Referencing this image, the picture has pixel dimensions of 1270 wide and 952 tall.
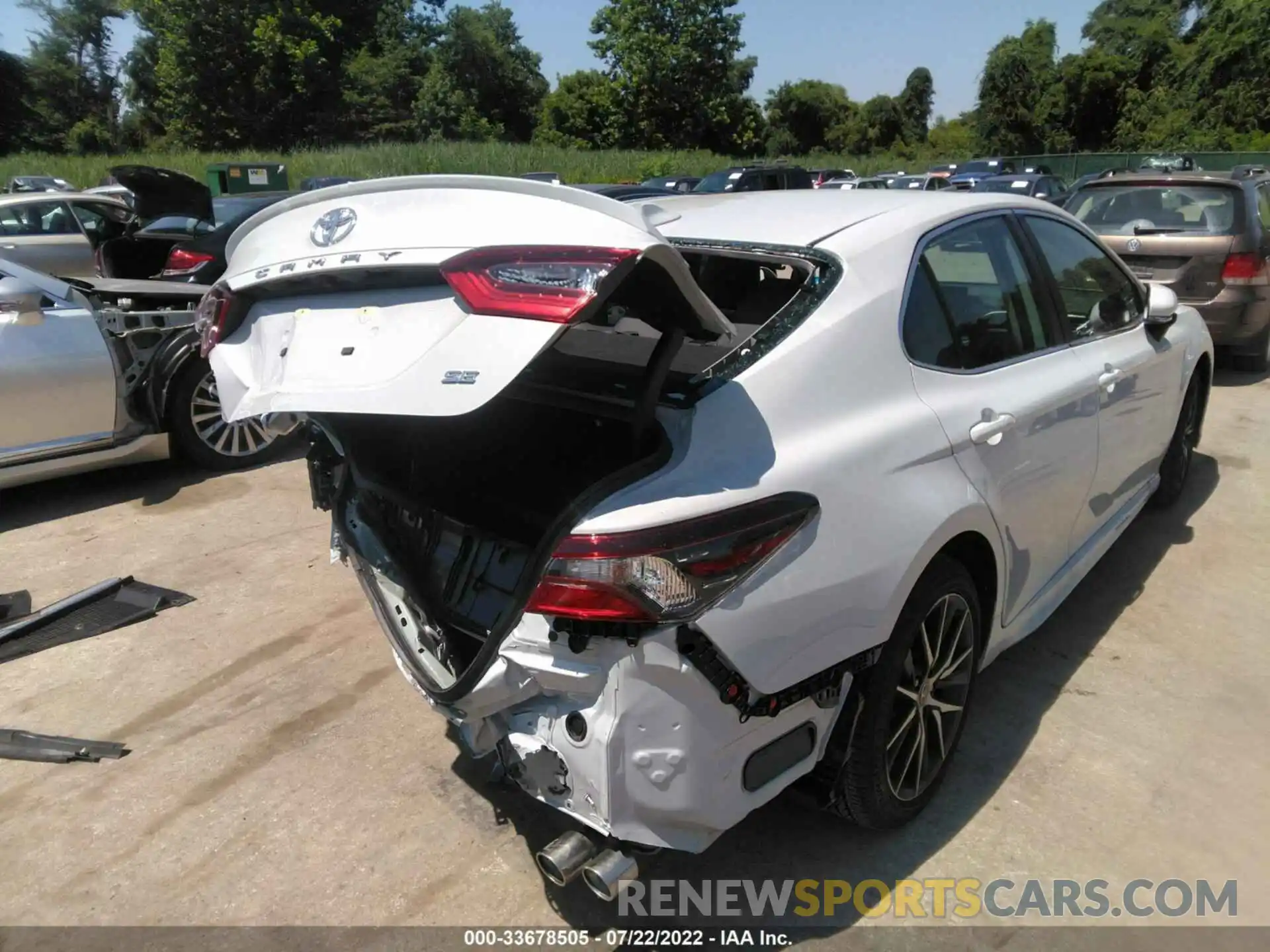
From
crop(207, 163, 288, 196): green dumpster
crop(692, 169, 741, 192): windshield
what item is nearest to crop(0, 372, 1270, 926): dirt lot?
crop(692, 169, 741, 192): windshield

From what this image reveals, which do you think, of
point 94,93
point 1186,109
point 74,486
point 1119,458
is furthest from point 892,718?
point 94,93

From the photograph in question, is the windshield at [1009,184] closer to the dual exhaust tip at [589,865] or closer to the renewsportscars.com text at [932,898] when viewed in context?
the renewsportscars.com text at [932,898]

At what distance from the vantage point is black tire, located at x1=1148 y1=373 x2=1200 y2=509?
16.1ft

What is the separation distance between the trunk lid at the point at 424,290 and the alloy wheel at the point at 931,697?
1.07 metres

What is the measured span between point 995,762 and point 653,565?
1778 millimetres

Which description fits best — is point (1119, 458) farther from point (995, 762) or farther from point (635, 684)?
point (635, 684)

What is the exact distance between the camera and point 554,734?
7.00 ft

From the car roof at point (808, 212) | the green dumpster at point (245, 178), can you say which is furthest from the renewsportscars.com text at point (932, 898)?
the green dumpster at point (245, 178)

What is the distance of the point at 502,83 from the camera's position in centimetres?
6256

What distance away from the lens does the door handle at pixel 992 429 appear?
2.70 m

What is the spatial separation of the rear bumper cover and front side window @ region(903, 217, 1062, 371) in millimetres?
1151

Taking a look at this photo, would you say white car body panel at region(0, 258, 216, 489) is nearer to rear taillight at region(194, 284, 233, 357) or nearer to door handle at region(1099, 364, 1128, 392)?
rear taillight at region(194, 284, 233, 357)

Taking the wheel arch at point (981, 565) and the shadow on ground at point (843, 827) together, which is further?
the wheel arch at point (981, 565)

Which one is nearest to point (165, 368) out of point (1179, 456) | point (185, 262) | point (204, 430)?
point (204, 430)
